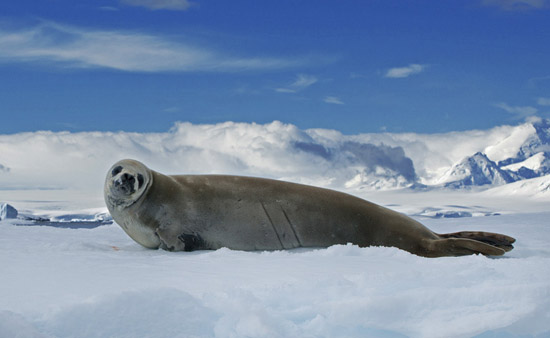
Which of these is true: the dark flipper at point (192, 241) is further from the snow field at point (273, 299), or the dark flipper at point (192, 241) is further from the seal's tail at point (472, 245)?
the seal's tail at point (472, 245)

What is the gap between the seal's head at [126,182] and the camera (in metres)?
6.40

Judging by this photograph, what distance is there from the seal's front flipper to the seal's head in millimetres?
3077

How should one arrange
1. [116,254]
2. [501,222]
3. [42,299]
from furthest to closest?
1. [501,222]
2. [116,254]
3. [42,299]

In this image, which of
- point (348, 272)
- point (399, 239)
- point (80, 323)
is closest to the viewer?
point (80, 323)

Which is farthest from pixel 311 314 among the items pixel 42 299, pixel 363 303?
pixel 42 299

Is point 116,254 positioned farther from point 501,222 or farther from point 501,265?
point 501,222

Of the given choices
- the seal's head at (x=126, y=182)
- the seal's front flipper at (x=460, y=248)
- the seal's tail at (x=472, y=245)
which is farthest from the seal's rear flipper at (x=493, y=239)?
the seal's head at (x=126, y=182)

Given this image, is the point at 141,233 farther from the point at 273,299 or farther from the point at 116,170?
the point at 273,299

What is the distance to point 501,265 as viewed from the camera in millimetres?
4508

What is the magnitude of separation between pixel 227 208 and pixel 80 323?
3369mm

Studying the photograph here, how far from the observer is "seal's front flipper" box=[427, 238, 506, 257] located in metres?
5.78

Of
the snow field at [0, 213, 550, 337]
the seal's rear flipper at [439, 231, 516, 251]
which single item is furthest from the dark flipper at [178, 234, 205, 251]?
the seal's rear flipper at [439, 231, 516, 251]

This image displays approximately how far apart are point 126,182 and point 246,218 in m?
1.32

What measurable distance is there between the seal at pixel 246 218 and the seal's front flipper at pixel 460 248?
0.02 metres
